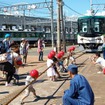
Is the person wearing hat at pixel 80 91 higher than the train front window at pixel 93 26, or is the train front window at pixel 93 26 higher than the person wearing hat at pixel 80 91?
the train front window at pixel 93 26

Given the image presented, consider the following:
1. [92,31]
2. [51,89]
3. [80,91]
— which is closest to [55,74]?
[51,89]

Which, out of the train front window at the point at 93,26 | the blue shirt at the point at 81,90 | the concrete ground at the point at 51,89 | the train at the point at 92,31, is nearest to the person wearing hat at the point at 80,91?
the blue shirt at the point at 81,90

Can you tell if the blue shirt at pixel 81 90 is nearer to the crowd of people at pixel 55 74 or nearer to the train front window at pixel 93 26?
the crowd of people at pixel 55 74

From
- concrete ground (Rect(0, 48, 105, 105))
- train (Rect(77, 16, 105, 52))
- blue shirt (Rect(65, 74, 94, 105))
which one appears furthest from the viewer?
train (Rect(77, 16, 105, 52))

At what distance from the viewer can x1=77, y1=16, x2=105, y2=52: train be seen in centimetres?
2989

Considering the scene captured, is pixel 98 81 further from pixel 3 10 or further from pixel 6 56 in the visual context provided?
pixel 3 10

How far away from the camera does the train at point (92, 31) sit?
2989 centimetres

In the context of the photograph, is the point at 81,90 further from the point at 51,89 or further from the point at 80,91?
the point at 51,89

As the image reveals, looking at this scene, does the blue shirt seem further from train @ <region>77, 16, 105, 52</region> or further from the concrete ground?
train @ <region>77, 16, 105, 52</region>

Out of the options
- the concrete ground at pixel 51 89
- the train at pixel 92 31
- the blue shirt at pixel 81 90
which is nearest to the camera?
the blue shirt at pixel 81 90

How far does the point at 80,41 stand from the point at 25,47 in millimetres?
10928

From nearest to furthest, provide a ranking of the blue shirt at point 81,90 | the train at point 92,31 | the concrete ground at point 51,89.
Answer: the blue shirt at point 81,90
the concrete ground at point 51,89
the train at point 92,31

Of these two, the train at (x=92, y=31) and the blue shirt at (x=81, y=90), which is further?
the train at (x=92, y=31)

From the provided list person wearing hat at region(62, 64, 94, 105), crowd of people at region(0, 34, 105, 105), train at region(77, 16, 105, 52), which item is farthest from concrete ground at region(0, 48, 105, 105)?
train at region(77, 16, 105, 52)
